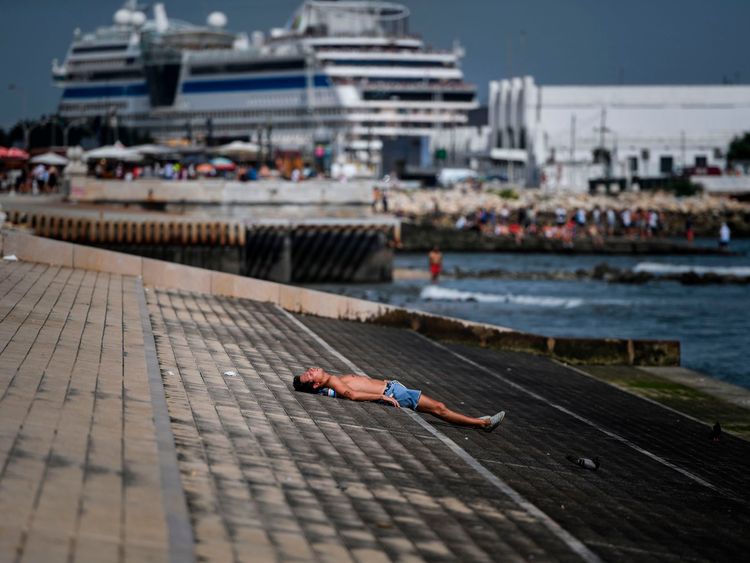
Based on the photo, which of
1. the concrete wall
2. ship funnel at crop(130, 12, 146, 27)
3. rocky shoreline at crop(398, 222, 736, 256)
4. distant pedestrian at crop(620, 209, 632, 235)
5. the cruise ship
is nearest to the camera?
the concrete wall

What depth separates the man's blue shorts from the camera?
1380 centimetres

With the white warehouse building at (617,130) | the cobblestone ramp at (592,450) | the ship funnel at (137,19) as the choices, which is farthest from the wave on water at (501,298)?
the ship funnel at (137,19)

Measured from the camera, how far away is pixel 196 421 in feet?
36.7

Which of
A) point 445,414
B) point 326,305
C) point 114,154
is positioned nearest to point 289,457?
point 445,414

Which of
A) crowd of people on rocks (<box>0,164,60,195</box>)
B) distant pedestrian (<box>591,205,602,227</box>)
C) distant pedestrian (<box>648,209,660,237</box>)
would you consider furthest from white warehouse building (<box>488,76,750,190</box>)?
crowd of people on rocks (<box>0,164,60,195</box>)

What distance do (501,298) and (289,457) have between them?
36119 mm

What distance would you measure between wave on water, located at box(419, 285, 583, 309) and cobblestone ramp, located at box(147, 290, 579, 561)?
29595 mm

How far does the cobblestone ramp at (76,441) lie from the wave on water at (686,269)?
46974mm

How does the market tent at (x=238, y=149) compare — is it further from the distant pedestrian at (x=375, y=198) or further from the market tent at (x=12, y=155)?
the market tent at (x=12, y=155)

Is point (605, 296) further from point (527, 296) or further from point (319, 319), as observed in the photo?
point (319, 319)

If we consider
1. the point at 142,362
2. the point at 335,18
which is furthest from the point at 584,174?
the point at 142,362

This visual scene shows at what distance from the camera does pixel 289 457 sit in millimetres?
10703

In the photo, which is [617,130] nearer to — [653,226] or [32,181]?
[653,226]

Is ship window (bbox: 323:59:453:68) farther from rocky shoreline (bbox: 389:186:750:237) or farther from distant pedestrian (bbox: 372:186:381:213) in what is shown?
distant pedestrian (bbox: 372:186:381:213)
